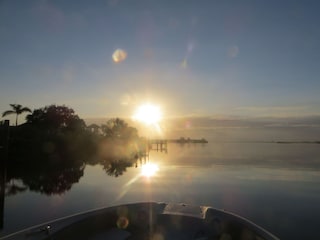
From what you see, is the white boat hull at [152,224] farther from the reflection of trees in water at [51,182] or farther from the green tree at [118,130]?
the green tree at [118,130]

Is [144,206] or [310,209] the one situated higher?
[144,206]

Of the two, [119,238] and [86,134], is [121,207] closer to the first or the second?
[119,238]

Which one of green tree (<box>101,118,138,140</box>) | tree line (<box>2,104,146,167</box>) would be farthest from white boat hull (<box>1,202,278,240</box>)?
green tree (<box>101,118,138,140</box>)

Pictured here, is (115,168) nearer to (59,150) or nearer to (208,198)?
(59,150)

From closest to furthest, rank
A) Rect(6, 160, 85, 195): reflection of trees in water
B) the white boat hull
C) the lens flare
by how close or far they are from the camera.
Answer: the white boat hull → Rect(6, 160, 85, 195): reflection of trees in water → the lens flare

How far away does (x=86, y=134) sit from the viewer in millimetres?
41781

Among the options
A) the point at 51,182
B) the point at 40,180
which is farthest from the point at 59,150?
the point at 51,182

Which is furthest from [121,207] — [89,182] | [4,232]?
[89,182]

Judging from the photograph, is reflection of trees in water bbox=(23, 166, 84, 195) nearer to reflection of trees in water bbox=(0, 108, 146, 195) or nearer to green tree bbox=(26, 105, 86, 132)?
reflection of trees in water bbox=(0, 108, 146, 195)

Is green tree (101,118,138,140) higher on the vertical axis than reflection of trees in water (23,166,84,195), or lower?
higher

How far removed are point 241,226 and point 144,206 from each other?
2.17 m

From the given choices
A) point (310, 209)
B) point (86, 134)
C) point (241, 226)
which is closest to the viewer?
point (241, 226)

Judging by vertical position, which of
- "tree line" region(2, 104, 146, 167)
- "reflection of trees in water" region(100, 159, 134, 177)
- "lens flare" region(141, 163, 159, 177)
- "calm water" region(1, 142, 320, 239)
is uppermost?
"tree line" region(2, 104, 146, 167)

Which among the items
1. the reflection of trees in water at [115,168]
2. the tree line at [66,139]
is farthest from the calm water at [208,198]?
the tree line at [66,139]
